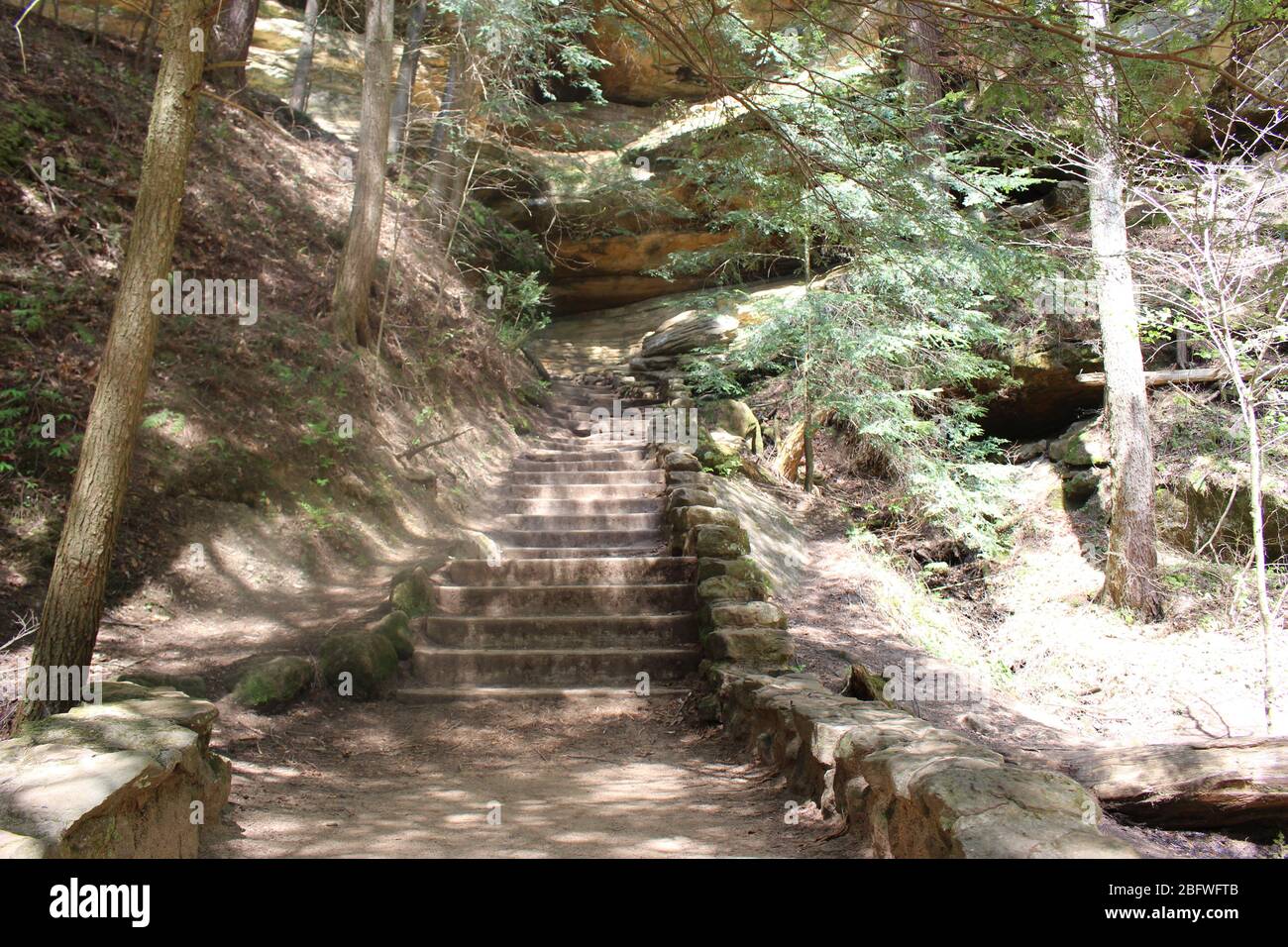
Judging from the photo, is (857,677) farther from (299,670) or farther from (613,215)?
(613,215)

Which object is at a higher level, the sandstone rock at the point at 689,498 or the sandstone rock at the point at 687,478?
the sandstone rock at the point at 687,478

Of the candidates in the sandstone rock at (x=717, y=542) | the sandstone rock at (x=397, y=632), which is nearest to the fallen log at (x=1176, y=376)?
the sandstone rock at (x=717, y=542)

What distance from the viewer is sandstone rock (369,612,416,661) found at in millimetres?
6082

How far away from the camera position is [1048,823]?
224 centimetres

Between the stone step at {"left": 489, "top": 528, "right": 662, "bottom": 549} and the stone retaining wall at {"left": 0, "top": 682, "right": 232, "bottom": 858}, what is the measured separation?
5074mm

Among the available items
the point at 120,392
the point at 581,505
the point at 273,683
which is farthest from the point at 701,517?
the point at 120,392

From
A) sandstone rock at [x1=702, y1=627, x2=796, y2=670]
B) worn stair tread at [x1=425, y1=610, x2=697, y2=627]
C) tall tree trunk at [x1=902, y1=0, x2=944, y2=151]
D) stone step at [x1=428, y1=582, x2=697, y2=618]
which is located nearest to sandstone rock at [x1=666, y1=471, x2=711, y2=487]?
stone step at [x1=428, y1=582, x2=697, y2=618]

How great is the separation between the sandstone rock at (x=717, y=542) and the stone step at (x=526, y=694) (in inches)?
57.5

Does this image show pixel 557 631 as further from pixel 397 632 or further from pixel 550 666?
pixel 397 632

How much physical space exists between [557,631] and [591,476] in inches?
151

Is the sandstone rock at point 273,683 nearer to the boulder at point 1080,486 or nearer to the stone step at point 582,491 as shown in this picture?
the stone step at point 582,491

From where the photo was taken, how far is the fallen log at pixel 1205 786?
14.9ft

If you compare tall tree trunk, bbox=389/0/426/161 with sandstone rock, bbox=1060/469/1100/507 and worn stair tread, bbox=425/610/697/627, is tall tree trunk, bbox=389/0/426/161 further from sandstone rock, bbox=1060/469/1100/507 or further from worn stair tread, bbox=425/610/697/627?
sandstone rock, bbox=1060/469/1100/507

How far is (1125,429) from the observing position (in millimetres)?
9828
